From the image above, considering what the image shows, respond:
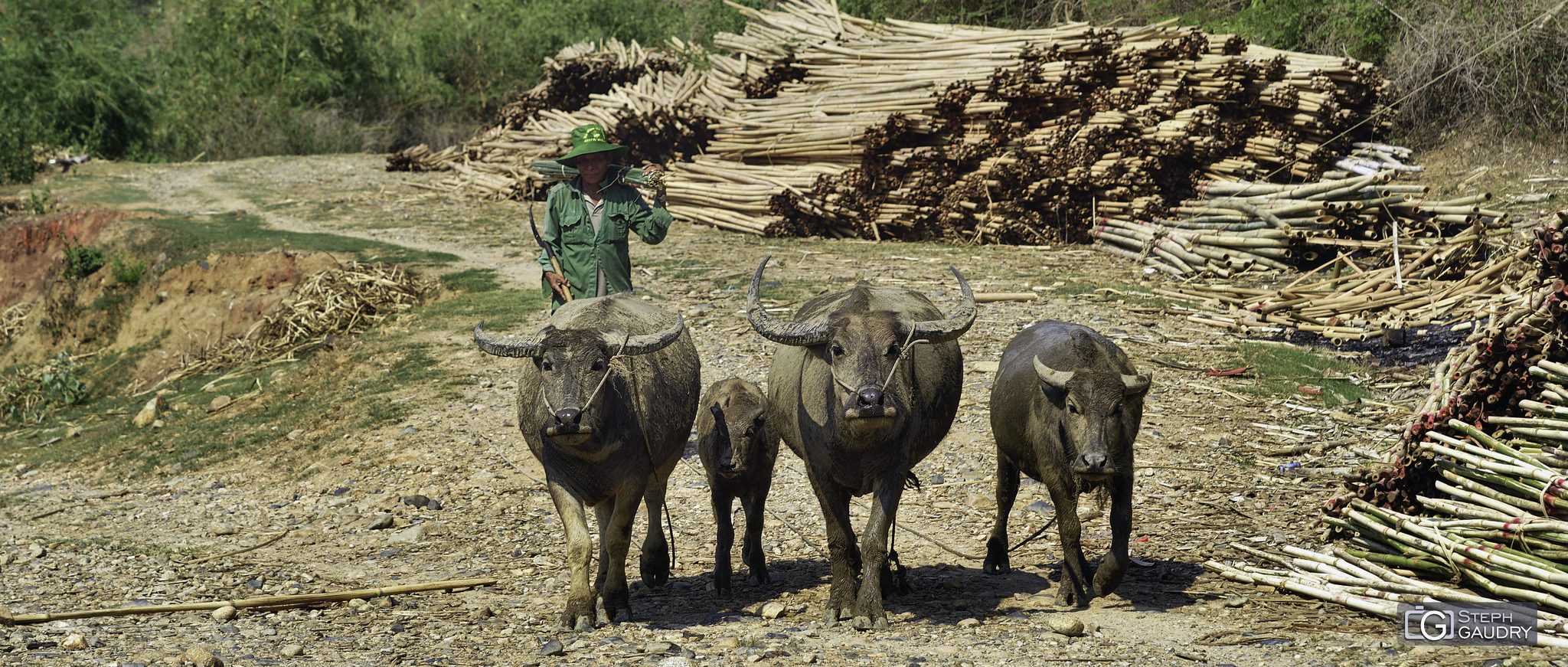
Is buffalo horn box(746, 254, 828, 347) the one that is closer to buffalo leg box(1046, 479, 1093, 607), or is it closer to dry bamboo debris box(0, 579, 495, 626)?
buffalo leg box(1046, 479, 1093, 607)

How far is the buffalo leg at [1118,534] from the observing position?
6.79 metres

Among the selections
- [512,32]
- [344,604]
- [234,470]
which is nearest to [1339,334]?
[344,604]

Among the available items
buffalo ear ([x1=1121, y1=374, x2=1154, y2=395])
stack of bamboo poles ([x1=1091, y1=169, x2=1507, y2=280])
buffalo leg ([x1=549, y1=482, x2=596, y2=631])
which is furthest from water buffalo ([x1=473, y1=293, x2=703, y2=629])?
stack of bamboo poles ([x1=1091, y1=169, x2=1507, y2=280])

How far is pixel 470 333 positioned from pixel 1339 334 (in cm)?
992

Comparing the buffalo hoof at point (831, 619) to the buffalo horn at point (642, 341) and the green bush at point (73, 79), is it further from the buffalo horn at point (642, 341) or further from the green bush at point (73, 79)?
the green bush at point (73, 79)

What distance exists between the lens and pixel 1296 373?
470 inches

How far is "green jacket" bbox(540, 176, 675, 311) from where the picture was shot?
351 inches

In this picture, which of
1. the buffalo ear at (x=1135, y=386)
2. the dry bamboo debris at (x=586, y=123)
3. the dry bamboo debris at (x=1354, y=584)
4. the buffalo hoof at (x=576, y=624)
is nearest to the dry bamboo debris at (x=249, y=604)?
the buffalo hoof at (x=576, y=624)

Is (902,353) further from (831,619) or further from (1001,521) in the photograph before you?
(1001,521)

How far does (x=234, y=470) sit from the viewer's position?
38.9ft

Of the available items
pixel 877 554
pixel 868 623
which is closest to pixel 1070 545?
pixel 877 554

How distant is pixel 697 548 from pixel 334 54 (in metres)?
32.7

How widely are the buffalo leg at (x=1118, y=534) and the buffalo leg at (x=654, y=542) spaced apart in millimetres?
2674

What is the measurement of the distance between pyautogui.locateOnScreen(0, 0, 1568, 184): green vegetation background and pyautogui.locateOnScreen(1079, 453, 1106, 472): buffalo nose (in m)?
18.0
